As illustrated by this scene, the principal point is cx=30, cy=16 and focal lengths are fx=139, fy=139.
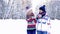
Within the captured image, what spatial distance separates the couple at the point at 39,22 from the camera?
1296 millimetres

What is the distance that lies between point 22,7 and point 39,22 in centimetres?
22

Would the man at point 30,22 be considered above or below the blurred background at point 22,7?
A: below

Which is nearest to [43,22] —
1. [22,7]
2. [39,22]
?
[39,22]

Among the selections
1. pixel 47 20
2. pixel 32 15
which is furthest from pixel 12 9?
pixel 47 20

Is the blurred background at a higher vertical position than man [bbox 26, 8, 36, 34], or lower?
higher

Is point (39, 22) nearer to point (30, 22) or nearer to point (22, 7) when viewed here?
point (30, 22)

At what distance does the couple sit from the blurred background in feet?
0.15

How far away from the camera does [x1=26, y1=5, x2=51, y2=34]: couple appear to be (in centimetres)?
130

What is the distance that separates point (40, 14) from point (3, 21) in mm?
366

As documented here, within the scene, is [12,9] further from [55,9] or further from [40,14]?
[55,9]

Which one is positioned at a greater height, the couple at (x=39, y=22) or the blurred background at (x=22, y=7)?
the blurred background at (x=22, y=7)

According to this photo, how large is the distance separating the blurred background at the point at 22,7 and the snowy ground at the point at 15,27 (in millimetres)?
48

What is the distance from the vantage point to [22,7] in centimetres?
134

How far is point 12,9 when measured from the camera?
1338 millimetres
